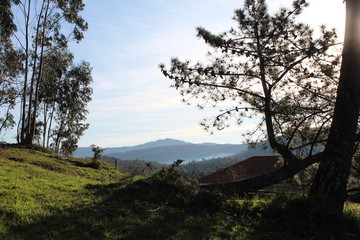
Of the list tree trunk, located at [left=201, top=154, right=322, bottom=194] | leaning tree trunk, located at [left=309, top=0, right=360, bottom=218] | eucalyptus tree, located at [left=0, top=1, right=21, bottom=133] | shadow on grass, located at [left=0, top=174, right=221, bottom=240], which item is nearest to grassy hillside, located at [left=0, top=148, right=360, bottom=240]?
shadow on grass, located at [left=0, top=174, right=221, bottom=240]

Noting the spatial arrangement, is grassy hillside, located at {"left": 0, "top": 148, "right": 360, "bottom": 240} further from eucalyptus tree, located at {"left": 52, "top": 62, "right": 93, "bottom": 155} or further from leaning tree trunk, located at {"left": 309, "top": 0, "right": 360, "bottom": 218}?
eucalyptus tree, located at {"left": 52, "top": 62, "right": 93, "bottom": 155}

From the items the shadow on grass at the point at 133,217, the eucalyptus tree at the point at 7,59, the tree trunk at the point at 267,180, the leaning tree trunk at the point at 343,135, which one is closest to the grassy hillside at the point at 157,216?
the shadow on grass at the point at 133,217

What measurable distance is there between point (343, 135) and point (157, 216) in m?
3.65

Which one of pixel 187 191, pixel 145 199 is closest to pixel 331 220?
pixel 187 191

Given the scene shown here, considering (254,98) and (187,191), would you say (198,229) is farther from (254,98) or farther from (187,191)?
(254,98)

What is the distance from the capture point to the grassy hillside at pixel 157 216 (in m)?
4.17

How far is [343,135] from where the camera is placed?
15.6 feet

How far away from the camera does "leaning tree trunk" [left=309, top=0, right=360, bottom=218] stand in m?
4.66

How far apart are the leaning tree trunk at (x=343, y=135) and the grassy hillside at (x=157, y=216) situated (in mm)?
353

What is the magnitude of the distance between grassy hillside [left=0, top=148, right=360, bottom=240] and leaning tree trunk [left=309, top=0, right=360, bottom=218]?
13.9 inches

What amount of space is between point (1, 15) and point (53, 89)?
497 inches

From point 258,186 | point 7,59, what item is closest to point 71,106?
point 7,59

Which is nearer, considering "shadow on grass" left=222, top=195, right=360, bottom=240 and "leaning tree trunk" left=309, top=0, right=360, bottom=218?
"shadow on grass" left=222, top=195, right=360, bottom=240

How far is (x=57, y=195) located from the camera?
6414 mm
